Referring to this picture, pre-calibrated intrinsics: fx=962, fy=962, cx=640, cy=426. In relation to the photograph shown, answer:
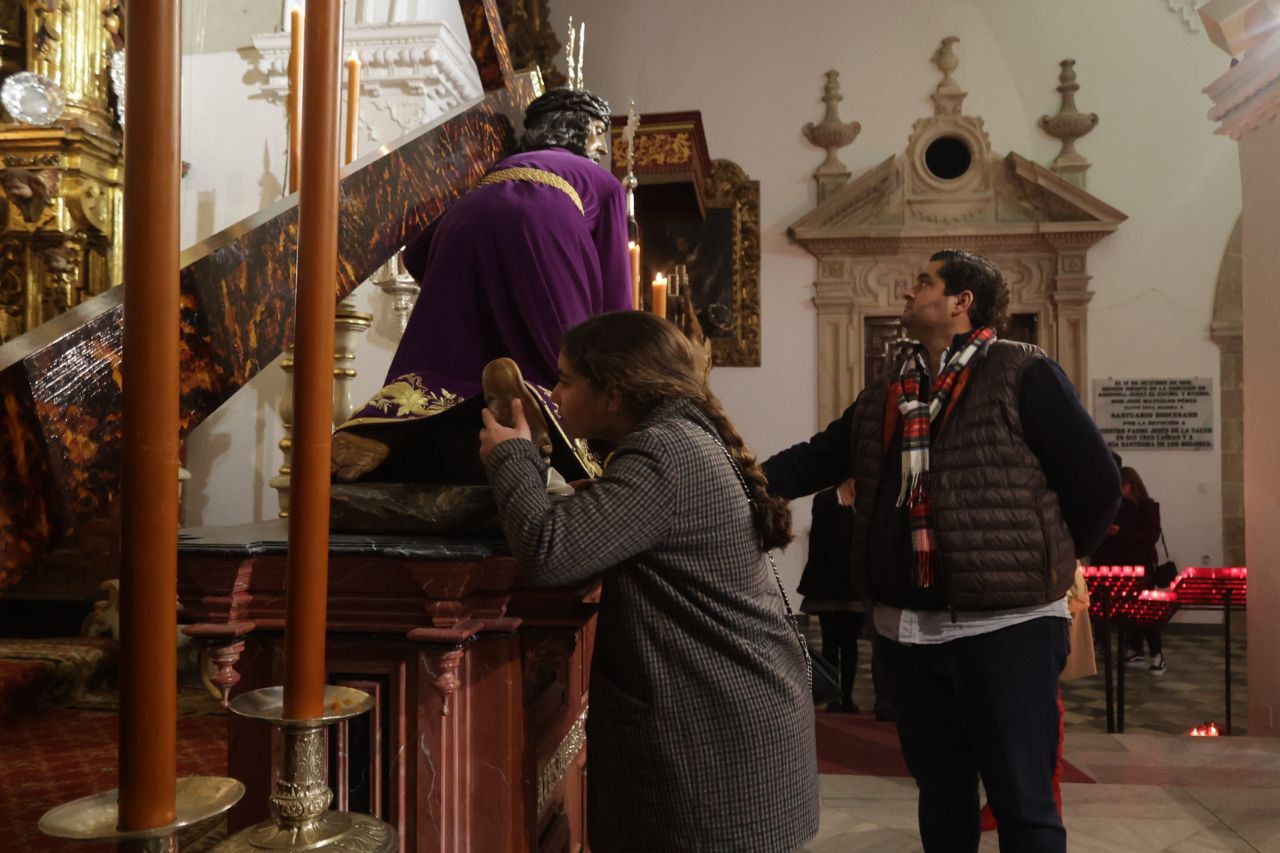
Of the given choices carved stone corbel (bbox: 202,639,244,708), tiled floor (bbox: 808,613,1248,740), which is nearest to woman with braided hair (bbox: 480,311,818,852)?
carved stone corbel (bbox: 202,639,244,708)

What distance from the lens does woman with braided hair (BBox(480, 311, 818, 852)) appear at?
127 centimetres

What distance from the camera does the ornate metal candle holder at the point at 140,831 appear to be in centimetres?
60

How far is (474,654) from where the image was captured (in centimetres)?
148

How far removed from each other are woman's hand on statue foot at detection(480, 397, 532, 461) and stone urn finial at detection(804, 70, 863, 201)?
9.39 meters

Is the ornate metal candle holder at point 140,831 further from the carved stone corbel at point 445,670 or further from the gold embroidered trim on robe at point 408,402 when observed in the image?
the gold embroidered trim on robe at point 408,402

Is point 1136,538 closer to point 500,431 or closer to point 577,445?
point 577,445

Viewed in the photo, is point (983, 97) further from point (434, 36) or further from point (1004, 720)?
point (1004, 720)

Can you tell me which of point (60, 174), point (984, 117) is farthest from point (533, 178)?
point (984, 117)

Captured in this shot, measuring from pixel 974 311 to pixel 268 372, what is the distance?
3.70 metres

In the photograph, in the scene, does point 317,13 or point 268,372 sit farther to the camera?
point 268,372

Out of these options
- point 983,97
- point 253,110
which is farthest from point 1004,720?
point 983,97

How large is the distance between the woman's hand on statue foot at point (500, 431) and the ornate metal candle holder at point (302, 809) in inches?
21.7

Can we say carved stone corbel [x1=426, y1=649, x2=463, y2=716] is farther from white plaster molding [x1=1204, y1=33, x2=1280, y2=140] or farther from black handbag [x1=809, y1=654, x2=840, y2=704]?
white plaster molding [x1=1204, y1=33, x2=1280, y2=140]

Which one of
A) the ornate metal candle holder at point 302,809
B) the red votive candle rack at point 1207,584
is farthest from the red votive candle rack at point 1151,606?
the ornate metal candle holder at point 302,809
